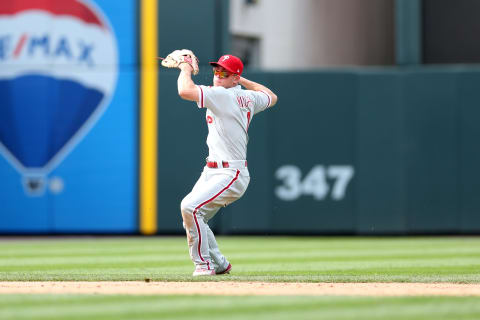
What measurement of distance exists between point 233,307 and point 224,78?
2.75 m

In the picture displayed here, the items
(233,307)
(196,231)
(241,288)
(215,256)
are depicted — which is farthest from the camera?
(215,256)

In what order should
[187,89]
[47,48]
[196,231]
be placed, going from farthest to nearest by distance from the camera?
1. [47,48]
2. [196,231]
3. [187,89]

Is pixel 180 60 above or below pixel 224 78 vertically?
above

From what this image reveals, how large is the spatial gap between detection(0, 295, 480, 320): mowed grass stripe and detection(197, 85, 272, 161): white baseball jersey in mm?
1963

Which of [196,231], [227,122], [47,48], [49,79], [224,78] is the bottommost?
[196,231]

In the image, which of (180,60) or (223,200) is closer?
(180,60)

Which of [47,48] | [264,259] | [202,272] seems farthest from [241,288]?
[47,48]

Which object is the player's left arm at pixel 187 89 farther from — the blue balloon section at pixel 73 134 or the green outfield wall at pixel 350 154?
the blue balloon section at pixel 73 134

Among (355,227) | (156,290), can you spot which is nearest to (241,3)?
(355,227)

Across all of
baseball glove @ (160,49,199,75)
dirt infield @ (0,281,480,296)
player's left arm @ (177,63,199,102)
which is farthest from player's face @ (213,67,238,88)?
dirt infield @ (0,281,480,296)

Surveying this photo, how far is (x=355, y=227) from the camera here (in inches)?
592

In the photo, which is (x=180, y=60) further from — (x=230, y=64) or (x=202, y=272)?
(x=202, y=272)

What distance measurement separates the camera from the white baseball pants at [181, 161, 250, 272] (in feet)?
25.5

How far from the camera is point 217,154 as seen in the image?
7.87 m
